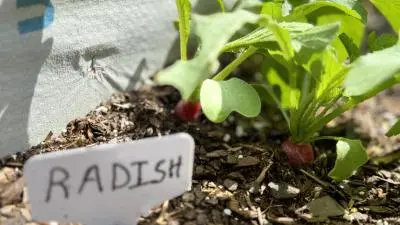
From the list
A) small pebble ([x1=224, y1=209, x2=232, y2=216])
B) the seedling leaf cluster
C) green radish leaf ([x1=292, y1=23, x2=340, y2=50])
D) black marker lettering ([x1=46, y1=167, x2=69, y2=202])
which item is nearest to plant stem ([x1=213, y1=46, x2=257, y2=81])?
the seedling leaf cluster

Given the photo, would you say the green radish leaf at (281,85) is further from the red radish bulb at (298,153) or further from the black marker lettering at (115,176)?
the black marker lettering at (115,176)

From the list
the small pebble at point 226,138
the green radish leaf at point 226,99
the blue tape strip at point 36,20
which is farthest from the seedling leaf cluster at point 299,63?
the blue tape strip at point 36,20

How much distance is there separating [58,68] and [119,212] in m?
0.31

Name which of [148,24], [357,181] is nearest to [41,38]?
[148,24]

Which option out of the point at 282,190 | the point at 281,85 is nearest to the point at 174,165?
→ the point at 282,190

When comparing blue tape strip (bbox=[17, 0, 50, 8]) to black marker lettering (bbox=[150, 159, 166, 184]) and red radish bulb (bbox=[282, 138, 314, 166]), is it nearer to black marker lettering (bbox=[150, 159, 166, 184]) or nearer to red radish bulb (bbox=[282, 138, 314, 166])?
black marker lettering (bbox=[150, 159, 166, 184])

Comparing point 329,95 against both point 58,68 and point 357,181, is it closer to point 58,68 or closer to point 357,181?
point 357,181

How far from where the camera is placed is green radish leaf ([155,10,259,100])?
787mm

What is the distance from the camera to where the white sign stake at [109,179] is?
822mm

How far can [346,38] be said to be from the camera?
42.9 inches

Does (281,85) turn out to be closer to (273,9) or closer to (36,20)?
(273,9)

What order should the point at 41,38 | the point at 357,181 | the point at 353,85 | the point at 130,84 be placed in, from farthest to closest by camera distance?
the point at 130,84 → the point at 357,181 → the point at 41,38 → the point at 353,85

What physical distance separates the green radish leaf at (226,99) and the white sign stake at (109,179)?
0.10 meters

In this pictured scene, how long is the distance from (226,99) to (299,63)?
0.13 meters
